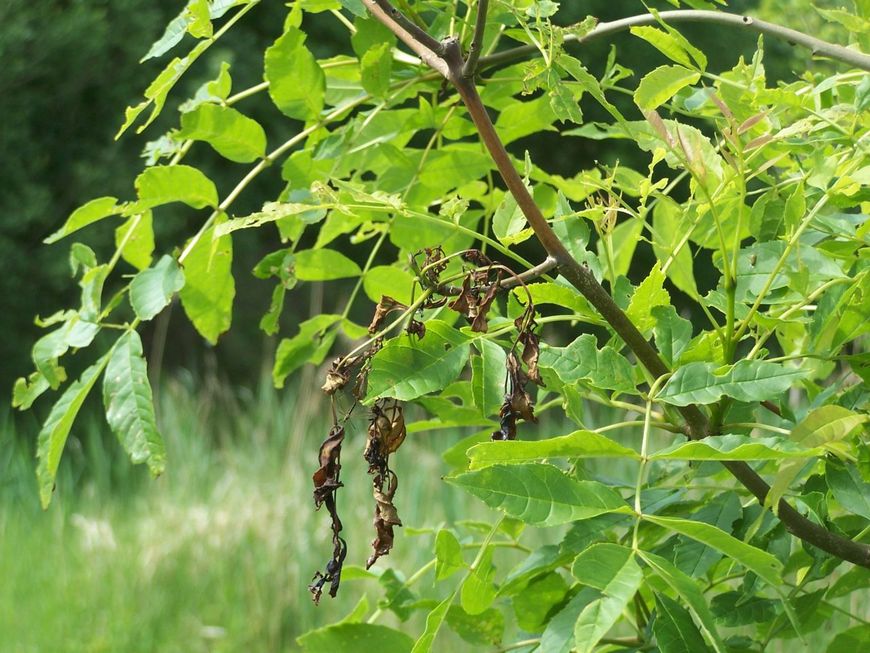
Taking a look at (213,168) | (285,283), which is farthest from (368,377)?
(213,168)

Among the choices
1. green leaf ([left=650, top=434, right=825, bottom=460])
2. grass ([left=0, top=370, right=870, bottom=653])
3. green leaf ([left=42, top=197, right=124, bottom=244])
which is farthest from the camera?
grass ([left=0, top=370, right=870, bottom=653])

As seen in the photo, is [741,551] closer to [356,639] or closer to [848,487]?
[848,487]

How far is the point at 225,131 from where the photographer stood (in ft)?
2.72

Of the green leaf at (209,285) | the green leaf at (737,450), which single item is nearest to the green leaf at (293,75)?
the green leaf at (209,285)

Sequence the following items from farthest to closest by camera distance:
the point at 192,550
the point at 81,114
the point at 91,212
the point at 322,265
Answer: the point at 81,114 < the point at 192,550 < the point at 322,265 < the point at 91,212

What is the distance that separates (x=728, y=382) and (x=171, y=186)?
44 centimetres

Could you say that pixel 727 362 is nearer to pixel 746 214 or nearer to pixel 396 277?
pixel 746 214

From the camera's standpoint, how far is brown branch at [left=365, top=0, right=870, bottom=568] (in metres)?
0.57

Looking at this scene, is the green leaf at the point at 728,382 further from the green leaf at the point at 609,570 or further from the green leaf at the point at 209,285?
the green leaf at the point at 209,285

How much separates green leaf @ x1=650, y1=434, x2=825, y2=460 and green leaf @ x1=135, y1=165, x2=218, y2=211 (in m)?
0.42

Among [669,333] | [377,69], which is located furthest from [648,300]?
[377,69]

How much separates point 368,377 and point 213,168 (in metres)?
6.22

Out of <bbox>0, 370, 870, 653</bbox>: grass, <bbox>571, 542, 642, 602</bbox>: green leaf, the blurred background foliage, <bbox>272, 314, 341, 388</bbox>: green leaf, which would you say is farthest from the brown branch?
the blurred background foliage

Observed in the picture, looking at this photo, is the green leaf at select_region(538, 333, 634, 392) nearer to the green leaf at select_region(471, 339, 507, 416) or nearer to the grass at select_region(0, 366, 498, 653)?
the green leaf at select_region(471, 339, 507, 416)
